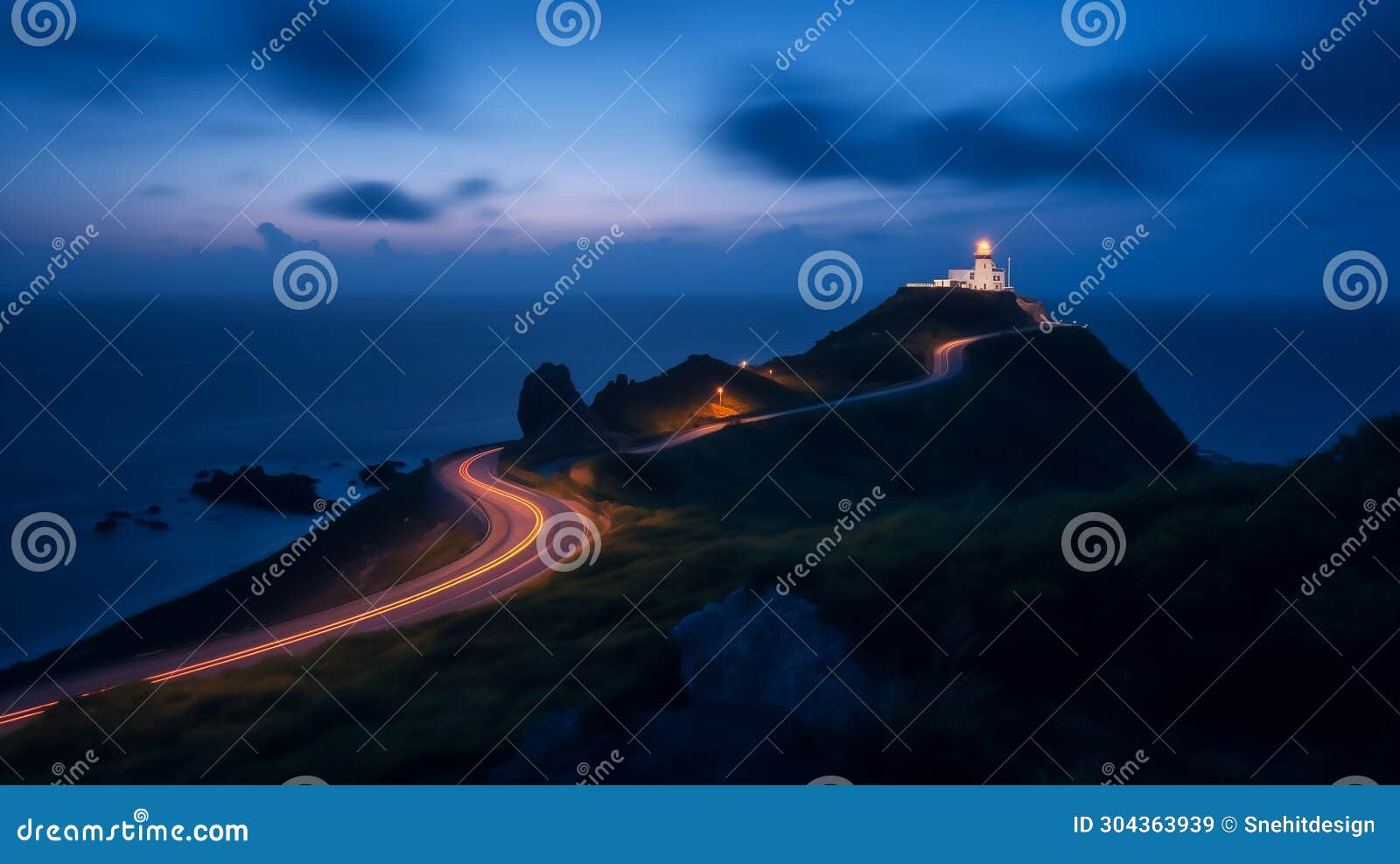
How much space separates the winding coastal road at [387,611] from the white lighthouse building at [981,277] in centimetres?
8541

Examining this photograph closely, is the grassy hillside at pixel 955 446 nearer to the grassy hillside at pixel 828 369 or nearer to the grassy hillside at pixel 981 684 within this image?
the grassy hillside at pixel 828 369

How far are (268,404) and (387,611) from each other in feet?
321

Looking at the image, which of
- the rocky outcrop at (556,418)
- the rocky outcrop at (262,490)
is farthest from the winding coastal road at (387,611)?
the rocky outcrop at (262,490)

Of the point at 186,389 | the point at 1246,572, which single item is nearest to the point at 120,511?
the point at 186,389

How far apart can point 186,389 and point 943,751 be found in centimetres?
13108

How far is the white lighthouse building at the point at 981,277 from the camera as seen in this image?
112000 mm

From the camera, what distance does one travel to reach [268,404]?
112188 mm

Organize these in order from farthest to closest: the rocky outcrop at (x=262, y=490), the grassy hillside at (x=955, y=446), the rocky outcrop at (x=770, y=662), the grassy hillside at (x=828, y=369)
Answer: the rocky outcrop at (x=262, y=490) → the grassy hillside at (x=828, y=369) → the grassy hillside at (x=955, y=446) → the rocky outcrop at (x=770, y=662)

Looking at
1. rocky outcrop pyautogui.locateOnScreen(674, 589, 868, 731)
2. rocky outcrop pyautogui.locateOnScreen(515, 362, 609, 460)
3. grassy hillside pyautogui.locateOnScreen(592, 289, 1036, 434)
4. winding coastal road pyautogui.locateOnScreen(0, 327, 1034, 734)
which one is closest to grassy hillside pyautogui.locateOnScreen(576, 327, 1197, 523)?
winding coastal road pyautogui.locateOnScreen(0, 327, 1034, 734)

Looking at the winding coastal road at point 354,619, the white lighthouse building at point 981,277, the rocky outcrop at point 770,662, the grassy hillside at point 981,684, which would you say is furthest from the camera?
the white lighthouse building at point 981,277

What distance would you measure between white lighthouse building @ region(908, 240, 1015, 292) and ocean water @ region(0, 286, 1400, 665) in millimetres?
32810
